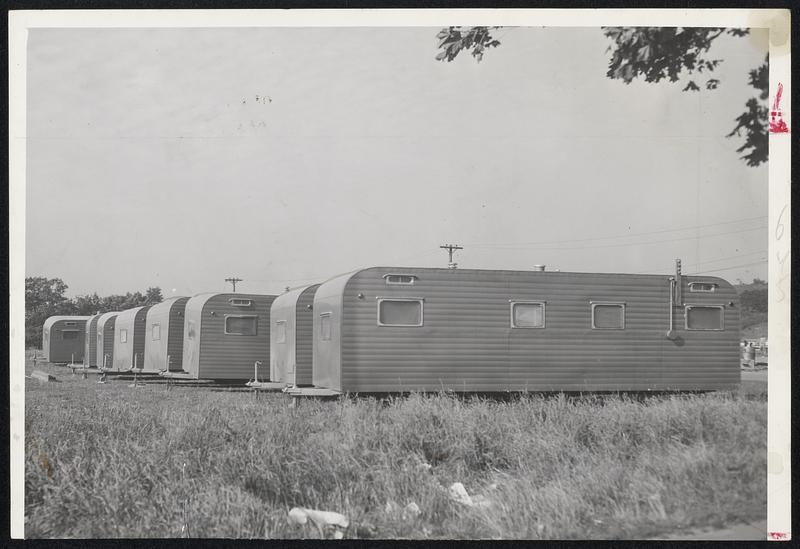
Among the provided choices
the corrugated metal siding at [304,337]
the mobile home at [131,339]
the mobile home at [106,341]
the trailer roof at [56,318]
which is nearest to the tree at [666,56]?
the corrugated metal siding at [304,337]

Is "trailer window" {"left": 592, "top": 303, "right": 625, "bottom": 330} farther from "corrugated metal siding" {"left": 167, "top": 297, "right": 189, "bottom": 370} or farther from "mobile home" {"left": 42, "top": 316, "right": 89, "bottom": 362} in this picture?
"mobile home" {"left": 42, "top": 316, "right": 89, "bottom": 362}

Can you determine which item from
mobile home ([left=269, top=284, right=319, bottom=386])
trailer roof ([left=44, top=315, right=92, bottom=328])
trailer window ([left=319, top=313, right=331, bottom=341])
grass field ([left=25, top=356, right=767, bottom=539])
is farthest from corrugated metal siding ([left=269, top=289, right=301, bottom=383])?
trailer roof ([left=44, top=315, right=92, bottom=328])

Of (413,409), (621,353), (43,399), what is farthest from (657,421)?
(43,399)

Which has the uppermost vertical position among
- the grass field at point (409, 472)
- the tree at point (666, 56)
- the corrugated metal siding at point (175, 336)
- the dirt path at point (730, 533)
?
the tree at point (666, 56)

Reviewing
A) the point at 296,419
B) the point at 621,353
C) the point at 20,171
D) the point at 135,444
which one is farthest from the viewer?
the point at 621,353

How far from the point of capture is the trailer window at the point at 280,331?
14.5 meters

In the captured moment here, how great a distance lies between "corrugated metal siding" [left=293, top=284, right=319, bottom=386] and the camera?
13.5 meters

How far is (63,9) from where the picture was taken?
7.09m

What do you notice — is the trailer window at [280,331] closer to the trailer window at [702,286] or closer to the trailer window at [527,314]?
the trailer window at [527,314]

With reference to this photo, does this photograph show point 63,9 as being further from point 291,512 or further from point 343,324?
point 343,324

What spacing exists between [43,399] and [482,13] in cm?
1005

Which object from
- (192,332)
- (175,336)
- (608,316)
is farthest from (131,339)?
(608,316)

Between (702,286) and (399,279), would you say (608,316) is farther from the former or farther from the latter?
(399,279)

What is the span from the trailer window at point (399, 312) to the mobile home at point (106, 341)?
13.0m
